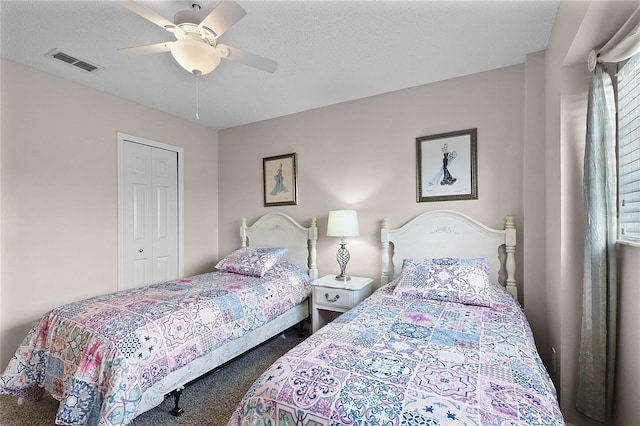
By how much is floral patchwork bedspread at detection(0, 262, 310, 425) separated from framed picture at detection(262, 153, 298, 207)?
1299 mm

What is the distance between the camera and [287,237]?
3.41 meters

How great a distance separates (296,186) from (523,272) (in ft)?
7.51

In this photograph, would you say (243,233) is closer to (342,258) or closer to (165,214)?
(165,214)

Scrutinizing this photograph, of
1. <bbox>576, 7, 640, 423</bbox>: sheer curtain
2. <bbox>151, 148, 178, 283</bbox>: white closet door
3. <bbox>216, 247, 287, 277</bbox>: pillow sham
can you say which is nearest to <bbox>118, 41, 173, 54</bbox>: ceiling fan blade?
<bbox>151, 148, 178, 283</bbox>: white closet door

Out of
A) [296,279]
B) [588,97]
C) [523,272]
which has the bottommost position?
[296,279]

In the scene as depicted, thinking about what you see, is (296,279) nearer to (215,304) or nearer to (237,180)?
(215,304)

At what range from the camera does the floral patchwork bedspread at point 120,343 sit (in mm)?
1526

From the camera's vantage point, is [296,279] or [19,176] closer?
[19,176]

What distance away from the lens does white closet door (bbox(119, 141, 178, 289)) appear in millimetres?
3074

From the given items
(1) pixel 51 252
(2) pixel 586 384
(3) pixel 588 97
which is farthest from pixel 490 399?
(1) pixel 51 252

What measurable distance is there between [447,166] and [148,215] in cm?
309

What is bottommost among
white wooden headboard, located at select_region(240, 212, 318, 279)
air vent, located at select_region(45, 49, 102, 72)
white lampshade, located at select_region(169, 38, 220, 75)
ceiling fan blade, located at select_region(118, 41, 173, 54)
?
white wooden headboard, located at select_region(240, 212, 318, 279)

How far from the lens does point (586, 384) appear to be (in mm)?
1596

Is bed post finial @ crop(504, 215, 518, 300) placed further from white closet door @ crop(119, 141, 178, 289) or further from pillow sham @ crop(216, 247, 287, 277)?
white closet door @ crop(119, 141, 178, 289)
